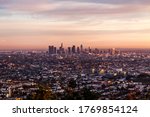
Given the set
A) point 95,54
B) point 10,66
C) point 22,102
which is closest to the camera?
point 22,102

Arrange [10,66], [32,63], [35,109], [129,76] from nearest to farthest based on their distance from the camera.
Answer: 1. [35,109]
2. [129,76]
3. [10,66]
4. [32,63]

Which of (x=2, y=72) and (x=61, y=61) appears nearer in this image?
(x=2, y=72)

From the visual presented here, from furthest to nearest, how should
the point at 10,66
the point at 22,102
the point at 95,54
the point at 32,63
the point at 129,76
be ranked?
the point at 95,54 < the point at 32,63 < the point at 10,66 < the point at 129,76 < the point at 22,102

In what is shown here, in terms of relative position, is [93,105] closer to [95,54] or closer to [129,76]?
[129,76]

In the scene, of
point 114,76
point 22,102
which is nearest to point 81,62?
point 114,76

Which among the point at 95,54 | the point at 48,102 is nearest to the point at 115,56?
the point at 95,54

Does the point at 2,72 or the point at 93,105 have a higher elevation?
the point at 93,105

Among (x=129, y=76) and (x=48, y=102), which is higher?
(x=48, y=102)

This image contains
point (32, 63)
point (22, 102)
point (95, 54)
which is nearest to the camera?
point (22, 102)

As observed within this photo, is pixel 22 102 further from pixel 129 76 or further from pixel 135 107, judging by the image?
pixel 129 76
